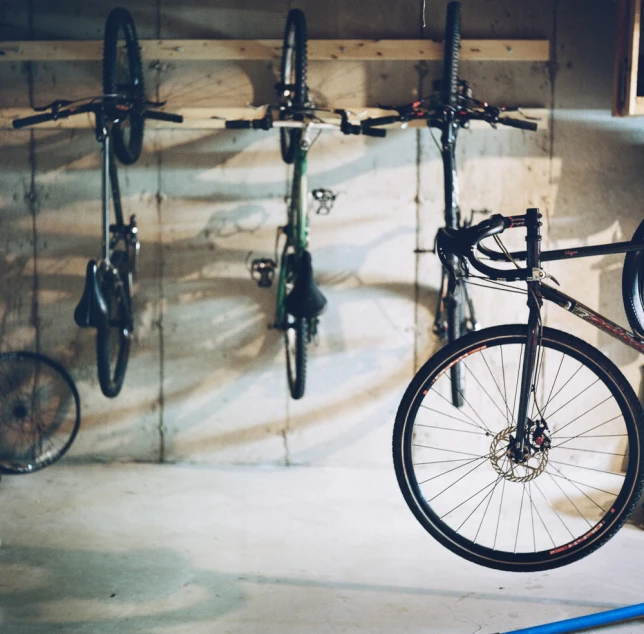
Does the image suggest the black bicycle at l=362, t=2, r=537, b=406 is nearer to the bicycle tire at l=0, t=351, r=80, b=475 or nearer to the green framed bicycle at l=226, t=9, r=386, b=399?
the green framed bicycle at l=226, t=9, r=386, b=399

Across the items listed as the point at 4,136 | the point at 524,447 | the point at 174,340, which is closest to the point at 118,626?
the point at 524,447

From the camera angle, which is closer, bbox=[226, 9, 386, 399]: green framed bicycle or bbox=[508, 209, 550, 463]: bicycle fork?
bbox=[508, 209, 550, 463]: bicycle fork

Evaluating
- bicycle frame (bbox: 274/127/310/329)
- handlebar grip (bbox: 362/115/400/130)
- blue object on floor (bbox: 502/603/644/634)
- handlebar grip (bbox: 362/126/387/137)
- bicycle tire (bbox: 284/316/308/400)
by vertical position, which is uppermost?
handlebar grip (bbox: 362/115/400/130)

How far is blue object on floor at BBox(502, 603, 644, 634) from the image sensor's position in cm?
229

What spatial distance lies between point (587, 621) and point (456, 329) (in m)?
1.56

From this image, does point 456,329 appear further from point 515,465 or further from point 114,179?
point 114,179

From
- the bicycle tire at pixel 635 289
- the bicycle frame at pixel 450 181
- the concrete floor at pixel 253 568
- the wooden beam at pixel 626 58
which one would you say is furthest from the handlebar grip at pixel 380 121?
the concrete floor at pixel 253 568

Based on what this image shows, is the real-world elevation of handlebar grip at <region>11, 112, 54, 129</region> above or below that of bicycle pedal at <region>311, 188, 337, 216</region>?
above

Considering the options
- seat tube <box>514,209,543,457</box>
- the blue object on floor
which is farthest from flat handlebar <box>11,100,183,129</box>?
the blue object on floor

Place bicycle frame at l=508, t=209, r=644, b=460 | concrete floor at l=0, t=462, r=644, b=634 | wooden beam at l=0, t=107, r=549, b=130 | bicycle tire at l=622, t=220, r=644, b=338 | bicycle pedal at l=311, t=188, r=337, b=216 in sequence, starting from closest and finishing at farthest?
1. bicycle frame at l=508, t=209, r=644, b=460
2. bicycle tire at l=622, t=220, r=644, b=338
3. concrete floor at l=0, t=462, r=644, b=634
4. wooden beam at l=0, t=107, r=549, b=130
5. bicycle pedal at l=311, t=188, r=337, b=216

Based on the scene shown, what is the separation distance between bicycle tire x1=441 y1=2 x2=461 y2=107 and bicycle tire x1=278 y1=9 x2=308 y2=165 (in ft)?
2.15

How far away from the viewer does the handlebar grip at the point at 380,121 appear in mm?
3326

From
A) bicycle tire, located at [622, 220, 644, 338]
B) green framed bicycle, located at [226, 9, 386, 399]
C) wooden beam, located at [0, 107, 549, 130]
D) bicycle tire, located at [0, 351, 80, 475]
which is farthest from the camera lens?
bicycle tire, located at [0, 351, 80, 475]

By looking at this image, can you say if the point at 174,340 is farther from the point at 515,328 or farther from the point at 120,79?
the point at 515,328
